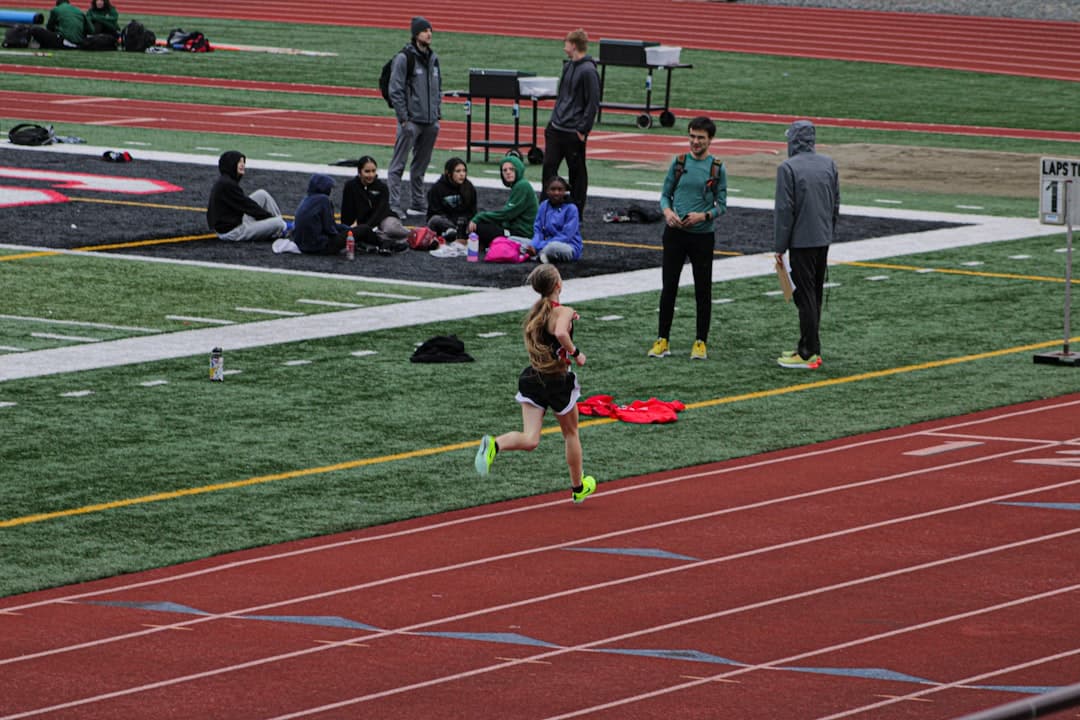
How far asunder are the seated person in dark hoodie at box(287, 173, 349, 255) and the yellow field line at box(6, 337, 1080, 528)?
7411mm

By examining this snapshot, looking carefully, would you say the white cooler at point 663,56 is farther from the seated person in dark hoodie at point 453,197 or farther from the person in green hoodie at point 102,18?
the person in green hoodie at point 102,18

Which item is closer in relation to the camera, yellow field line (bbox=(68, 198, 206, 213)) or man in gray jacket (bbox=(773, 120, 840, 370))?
man in gray jacket (bbox=(773, 120, 840, 370))

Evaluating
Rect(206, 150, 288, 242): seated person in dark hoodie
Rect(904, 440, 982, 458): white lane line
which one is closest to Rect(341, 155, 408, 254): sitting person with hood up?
Rect(206, 150, 288, 242): seated person in dark hoodie

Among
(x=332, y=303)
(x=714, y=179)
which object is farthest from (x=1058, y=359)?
(x=332, y=303)

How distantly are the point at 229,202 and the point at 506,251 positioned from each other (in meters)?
3.20

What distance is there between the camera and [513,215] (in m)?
21.8

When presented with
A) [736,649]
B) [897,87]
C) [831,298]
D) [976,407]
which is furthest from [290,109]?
[736,649]

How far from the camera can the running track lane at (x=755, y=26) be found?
49.0 m

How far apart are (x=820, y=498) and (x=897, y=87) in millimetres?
32053

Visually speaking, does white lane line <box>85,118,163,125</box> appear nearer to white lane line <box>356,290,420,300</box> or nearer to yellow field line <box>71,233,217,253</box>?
yellow field line <box>71,233,217,253</box>

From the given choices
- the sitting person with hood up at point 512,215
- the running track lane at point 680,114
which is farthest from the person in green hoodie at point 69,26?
the sitting person with hood up at point 512,215

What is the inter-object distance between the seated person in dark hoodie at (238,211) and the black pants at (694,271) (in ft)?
22.7

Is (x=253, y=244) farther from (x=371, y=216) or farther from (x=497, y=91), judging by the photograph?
(x=497, y=91)

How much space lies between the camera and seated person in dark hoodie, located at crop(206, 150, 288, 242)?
72.9 ft
